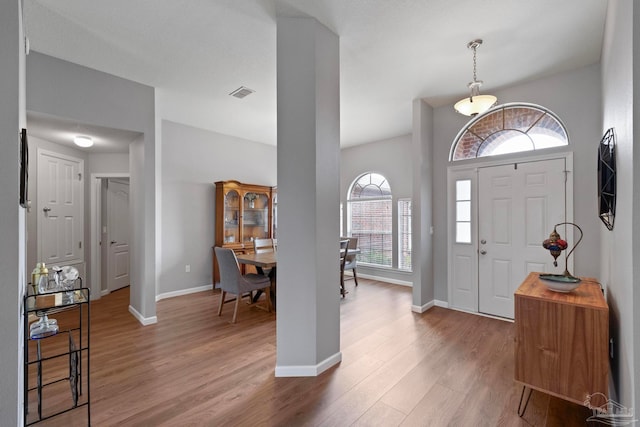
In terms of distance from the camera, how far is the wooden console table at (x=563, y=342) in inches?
64.5

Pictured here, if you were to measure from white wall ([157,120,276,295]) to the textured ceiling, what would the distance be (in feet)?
3.91

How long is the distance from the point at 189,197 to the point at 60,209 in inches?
67.3

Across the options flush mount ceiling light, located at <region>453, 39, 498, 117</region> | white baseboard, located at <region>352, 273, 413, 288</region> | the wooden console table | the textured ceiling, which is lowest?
white baseboard, located at <region>352, 273, 413, 288</region>

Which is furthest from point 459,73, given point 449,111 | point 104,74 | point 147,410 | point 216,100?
point 147,410

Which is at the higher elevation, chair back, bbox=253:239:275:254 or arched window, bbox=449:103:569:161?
arched window, bbox=449:103:569:161

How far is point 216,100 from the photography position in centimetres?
Answer: 389

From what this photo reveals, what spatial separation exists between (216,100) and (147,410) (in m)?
3.53

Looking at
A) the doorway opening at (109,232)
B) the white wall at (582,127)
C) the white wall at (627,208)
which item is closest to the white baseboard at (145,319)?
the doorway opening at (109,232)

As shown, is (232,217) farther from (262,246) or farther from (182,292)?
(182,292)

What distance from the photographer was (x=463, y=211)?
391cm

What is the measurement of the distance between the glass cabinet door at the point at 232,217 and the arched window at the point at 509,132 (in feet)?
12.2

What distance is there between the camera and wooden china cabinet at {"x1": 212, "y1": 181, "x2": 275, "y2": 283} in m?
5.07

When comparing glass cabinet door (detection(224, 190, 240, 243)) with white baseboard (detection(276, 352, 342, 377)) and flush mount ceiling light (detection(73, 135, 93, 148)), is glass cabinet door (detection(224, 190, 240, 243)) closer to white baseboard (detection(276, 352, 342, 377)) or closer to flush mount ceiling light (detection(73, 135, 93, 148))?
flush mount ceiling light (detection(73, 135, 93, 148))

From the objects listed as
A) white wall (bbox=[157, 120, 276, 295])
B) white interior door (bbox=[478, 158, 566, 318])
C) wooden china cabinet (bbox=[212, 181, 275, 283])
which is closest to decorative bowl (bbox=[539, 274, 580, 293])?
white interior door (bbox=[478, 158, 566, 318])
